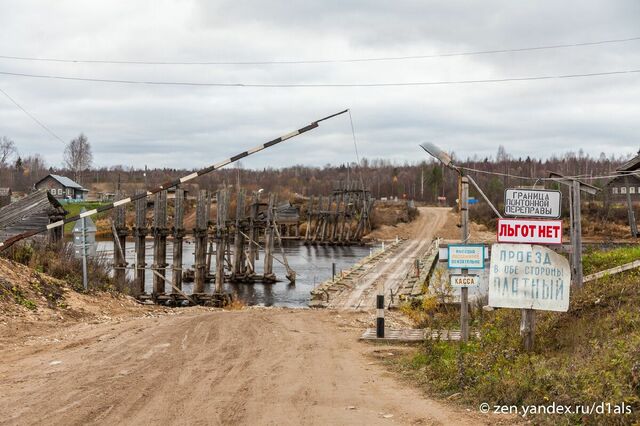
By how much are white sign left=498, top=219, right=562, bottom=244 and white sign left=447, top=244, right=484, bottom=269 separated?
146cm

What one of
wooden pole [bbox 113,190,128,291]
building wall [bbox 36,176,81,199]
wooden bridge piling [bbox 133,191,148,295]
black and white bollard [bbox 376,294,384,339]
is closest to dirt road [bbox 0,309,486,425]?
black and white bollard [bbox 376,294,384,339]

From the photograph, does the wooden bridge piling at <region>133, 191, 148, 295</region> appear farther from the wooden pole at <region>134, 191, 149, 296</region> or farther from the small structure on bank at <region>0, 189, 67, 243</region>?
the small structure on bank at <region>0, 189, 67, 243</region>

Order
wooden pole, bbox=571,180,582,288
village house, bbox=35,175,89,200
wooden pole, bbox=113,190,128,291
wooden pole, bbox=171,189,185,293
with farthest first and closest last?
1. village house, bbox=35,175,89,200
2. wooden pole, bbox=171,189,185,293
3. wooden pole, bbox=113,190,128,291
4. wooden pole, bbox=571,180,582,288

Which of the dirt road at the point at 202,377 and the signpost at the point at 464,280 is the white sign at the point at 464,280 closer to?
the signpost at the point at 464,280

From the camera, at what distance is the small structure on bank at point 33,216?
938 inches

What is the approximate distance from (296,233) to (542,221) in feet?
219

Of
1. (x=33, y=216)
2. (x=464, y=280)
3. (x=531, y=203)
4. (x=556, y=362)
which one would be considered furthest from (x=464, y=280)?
(x=33, y=216)

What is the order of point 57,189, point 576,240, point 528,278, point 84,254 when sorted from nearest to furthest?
point 528,278 → point 576,240 → point 84,254 → point 57,189

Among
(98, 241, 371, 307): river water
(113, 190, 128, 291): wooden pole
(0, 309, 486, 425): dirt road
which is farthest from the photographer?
(98, 241, 371, 307): river water

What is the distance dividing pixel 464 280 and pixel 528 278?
66.1 inches

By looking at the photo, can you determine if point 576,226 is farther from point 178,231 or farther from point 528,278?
point 178,231

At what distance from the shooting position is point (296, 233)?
7606 cm

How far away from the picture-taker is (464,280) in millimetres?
11141

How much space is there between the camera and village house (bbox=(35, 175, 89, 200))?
72.6 meters
